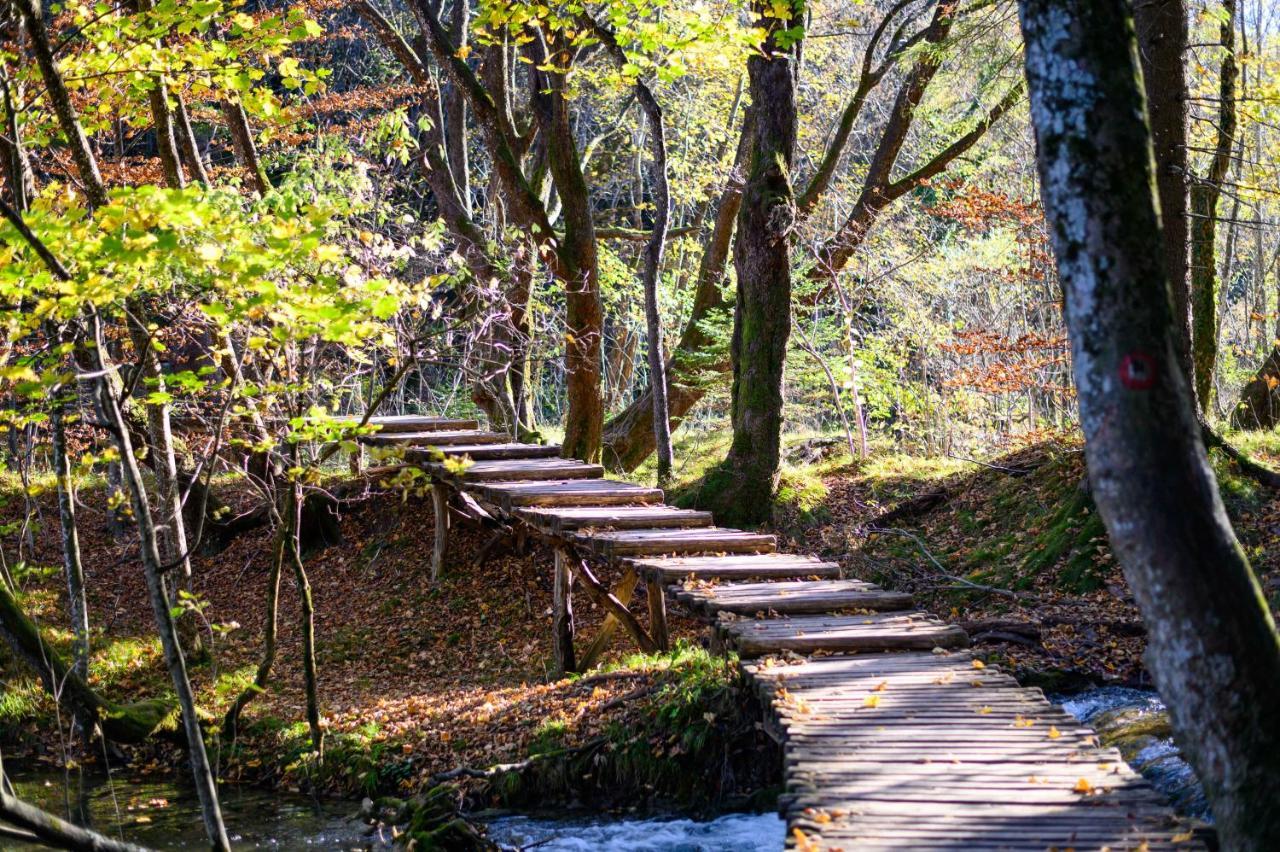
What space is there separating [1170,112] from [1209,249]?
3.07 meters

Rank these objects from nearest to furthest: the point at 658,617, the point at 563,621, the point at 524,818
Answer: the point at 524,818 → the point at 658,617 → the point at 563,621

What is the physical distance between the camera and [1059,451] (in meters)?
11.2

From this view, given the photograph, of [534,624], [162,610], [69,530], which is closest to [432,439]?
[534,624]

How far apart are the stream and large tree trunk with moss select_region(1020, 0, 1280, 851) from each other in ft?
8.49

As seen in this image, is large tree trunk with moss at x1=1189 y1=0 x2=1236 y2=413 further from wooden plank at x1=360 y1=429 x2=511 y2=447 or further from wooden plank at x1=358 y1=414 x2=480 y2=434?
wooden plank at x1=358 y1=414 x2=480 y2=434

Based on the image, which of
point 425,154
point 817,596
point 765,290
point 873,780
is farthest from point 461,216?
point 873,780

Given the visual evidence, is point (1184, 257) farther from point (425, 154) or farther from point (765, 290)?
point (425, 154)

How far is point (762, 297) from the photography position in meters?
11.2

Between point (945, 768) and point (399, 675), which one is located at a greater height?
point (945, 768)

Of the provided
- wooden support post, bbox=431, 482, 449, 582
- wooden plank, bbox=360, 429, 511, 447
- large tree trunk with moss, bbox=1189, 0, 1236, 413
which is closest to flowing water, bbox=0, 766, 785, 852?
wooden plank, bbox=360, 429, 511, 447

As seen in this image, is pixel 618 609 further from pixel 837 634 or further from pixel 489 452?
pixel 837 634

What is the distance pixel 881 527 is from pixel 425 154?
23.2 ft

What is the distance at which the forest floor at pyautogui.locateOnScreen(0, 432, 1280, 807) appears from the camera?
8.01 meters

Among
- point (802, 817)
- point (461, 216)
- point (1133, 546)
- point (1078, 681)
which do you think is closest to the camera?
point (1133, 546)
